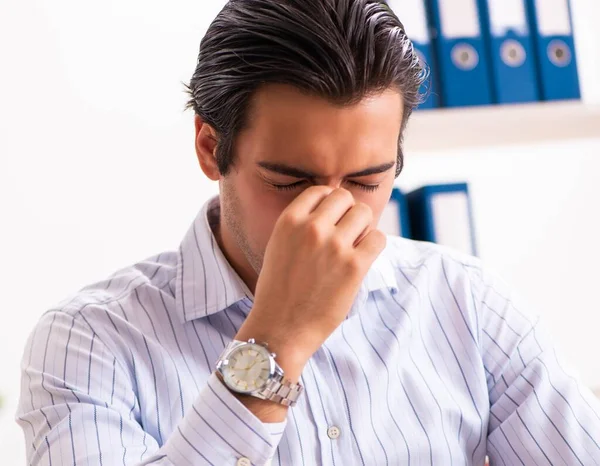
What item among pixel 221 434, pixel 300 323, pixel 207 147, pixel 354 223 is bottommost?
pixel 221 434

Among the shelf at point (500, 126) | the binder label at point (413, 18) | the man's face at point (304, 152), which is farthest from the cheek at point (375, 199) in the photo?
the binder label at point (413, 18)

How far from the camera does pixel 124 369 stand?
113 centimetres

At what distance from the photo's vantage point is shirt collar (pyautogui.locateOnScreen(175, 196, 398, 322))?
1215mm

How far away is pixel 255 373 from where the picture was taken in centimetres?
95

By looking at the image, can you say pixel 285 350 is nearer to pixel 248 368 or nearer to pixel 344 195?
pixel 248 368

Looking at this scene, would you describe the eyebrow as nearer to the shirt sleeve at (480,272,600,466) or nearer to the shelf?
the shirt sleeve at (480,272,600,466)

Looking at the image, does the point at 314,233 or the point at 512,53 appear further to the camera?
the point at 512,53

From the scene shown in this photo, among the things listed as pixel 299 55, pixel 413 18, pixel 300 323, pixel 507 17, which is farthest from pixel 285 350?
pixel 507 17

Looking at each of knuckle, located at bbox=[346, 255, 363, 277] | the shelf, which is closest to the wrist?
knuckle, located at bbox=[346, 255, 363, 277]

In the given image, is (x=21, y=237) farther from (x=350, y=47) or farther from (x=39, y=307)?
(x=350, y=47)

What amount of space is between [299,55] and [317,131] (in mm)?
125

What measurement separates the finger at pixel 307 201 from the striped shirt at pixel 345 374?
0.84 ft

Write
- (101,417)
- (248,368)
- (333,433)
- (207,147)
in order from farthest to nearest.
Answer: (207,147)
(333,433)
(101,417)
(248,368)

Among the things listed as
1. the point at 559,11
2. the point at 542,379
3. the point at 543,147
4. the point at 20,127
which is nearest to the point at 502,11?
the point at 559,11
